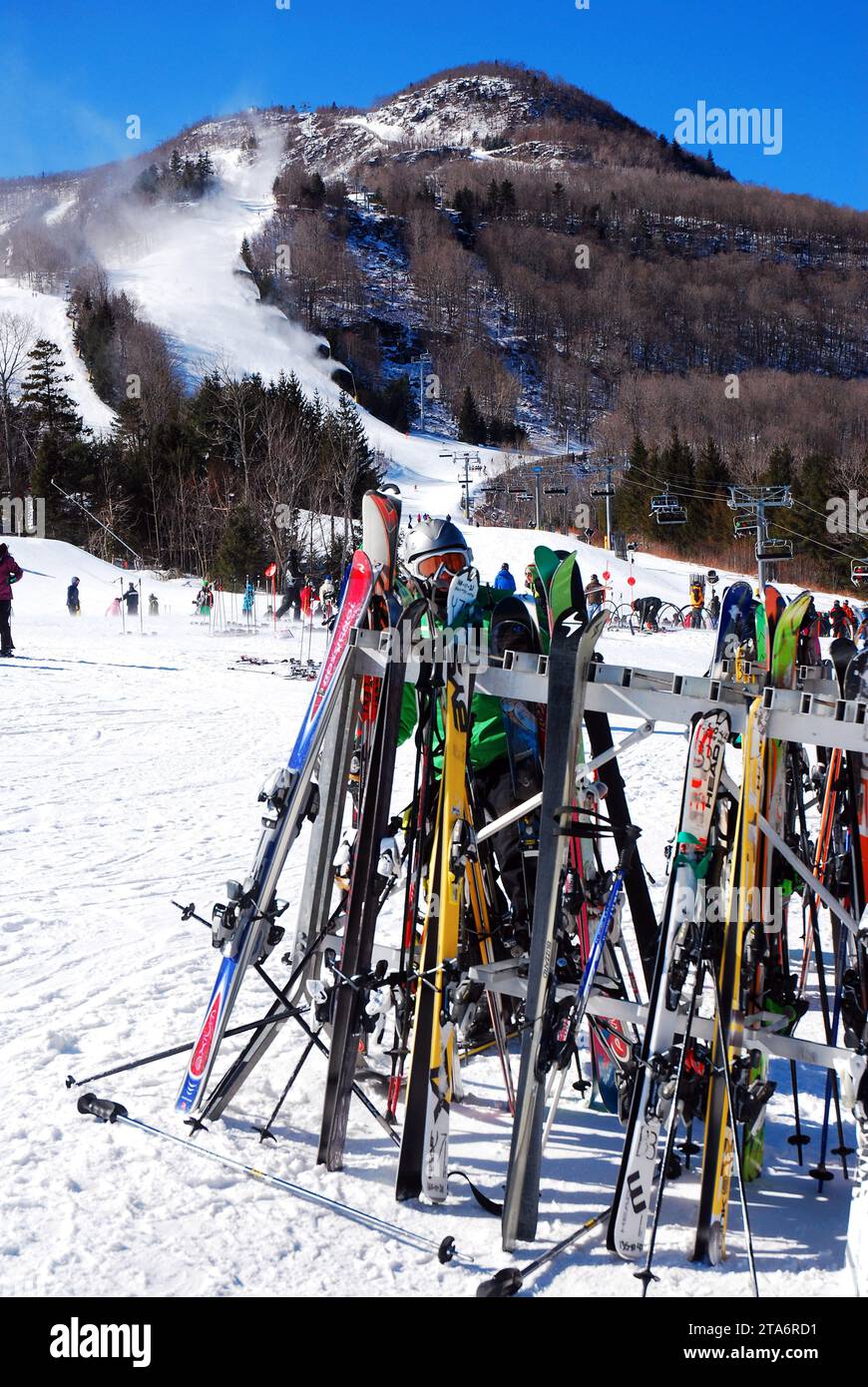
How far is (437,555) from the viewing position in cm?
446

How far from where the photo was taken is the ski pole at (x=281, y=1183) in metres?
2.96

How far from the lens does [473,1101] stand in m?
3.96

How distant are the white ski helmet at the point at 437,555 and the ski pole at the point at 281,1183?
2.27 meters

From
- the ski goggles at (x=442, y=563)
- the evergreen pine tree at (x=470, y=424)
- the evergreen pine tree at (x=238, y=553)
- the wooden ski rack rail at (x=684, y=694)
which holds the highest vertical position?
the evergreen pine tree at (x=470, y=424)

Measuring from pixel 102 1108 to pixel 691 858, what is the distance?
2.08 metres

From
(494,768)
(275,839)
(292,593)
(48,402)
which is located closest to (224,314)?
(48,402)

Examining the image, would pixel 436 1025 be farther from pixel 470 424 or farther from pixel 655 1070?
pixel 470 424

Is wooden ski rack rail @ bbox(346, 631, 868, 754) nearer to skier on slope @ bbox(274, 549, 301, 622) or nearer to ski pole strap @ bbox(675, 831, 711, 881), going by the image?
ski pole strap @ bbox(675, 831, 711, 881)

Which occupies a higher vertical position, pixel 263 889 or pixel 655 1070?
pixel 263 889

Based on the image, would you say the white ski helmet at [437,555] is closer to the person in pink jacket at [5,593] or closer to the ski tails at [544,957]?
the ski tails at [544,957]

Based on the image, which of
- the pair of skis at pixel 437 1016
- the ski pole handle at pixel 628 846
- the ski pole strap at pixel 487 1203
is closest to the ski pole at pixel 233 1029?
the pair of skis at pixel 437 1016
